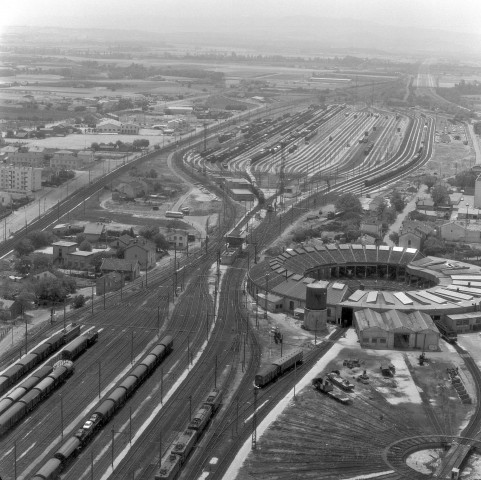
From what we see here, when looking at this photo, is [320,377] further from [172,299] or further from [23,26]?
[23,26]

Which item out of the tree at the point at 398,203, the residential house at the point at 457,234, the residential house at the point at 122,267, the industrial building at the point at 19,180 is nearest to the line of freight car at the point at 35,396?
the residential house at the point at 122,267

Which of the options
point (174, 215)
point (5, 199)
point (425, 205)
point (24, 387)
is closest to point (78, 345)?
point (24, 387)

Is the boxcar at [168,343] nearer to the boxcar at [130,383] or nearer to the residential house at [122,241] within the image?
the boxcar at [130,383]

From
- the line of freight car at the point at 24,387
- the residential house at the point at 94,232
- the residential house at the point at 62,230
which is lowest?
the residential house at the point at 62,230

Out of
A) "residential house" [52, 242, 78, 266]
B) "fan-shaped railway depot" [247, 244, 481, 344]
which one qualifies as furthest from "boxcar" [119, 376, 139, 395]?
"residential house" [52, 242, 78, 266]

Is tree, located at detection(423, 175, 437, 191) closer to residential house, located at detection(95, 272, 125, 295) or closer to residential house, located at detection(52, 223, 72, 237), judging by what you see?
residential house, located at detection(52, 223, 72, 237)

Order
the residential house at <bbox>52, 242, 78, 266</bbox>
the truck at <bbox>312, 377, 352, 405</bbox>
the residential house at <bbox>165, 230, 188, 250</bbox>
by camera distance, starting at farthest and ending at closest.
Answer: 1. the residential house at <bbox>165, 230, 188, 250</bbox>
2. the residential house at <bbox>52, 242, 78, 266</bbox>
3. the truck at <bbox>312, 377, 352, 405</bbox>

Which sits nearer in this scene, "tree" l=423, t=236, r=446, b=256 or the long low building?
the long low building
